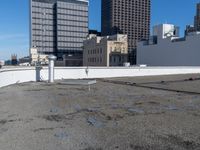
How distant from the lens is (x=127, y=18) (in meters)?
145

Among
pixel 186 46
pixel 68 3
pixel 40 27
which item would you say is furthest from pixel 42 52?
pixel 186 46

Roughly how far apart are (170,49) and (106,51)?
23395 mm

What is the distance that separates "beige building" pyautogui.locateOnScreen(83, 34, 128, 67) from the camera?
88062 millimetres

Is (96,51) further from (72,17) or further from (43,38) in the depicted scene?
(43,38)

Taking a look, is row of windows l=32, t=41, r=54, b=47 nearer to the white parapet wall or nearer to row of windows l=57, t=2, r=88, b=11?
row of windows l=57, t=2, r=88, b=11

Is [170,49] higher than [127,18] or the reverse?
the reverse

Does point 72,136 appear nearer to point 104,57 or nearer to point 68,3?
point 104,57

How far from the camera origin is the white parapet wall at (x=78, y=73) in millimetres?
17945

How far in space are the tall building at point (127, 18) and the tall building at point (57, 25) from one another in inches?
1266

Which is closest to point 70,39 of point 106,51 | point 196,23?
point 106,51

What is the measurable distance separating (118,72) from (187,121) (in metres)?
21.1

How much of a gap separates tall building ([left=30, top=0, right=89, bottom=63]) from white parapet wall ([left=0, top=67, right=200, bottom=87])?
262 ft

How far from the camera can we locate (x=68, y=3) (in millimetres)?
114312

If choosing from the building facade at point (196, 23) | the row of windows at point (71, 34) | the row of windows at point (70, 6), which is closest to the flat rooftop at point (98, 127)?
the building facade at point (196, 23)
